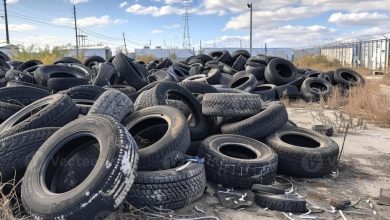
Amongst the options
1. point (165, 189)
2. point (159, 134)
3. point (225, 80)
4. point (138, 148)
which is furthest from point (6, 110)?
point (225, 80)

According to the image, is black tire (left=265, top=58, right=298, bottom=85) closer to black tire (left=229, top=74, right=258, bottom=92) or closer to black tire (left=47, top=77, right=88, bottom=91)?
black tire (left=229, top=74, right=258, bottom=92)

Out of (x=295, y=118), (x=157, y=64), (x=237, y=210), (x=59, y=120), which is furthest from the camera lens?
(x=157, y=64)

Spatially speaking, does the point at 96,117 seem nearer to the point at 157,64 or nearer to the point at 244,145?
the point at 244,145

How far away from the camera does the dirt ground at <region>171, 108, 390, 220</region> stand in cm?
451

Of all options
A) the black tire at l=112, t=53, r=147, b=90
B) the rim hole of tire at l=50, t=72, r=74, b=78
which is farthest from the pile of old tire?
the rim hole of tire at l=50, t=72, r=74, b=78

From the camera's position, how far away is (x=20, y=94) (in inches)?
275

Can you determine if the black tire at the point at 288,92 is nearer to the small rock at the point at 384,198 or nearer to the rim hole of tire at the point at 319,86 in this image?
the rim hole of tire at the point at 319,86

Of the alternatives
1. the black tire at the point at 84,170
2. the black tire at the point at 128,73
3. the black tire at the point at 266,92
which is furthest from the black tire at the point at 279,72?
the black tire at the point at 84,170

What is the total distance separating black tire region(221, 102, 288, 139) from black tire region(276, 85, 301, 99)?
7668 mm

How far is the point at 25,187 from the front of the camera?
415 centimetres

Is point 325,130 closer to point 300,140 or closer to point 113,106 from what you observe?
point 300,140

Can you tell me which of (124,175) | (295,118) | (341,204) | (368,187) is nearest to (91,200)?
(124,175)

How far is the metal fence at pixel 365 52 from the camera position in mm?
33625

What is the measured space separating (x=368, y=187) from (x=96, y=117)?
12.0 ft
